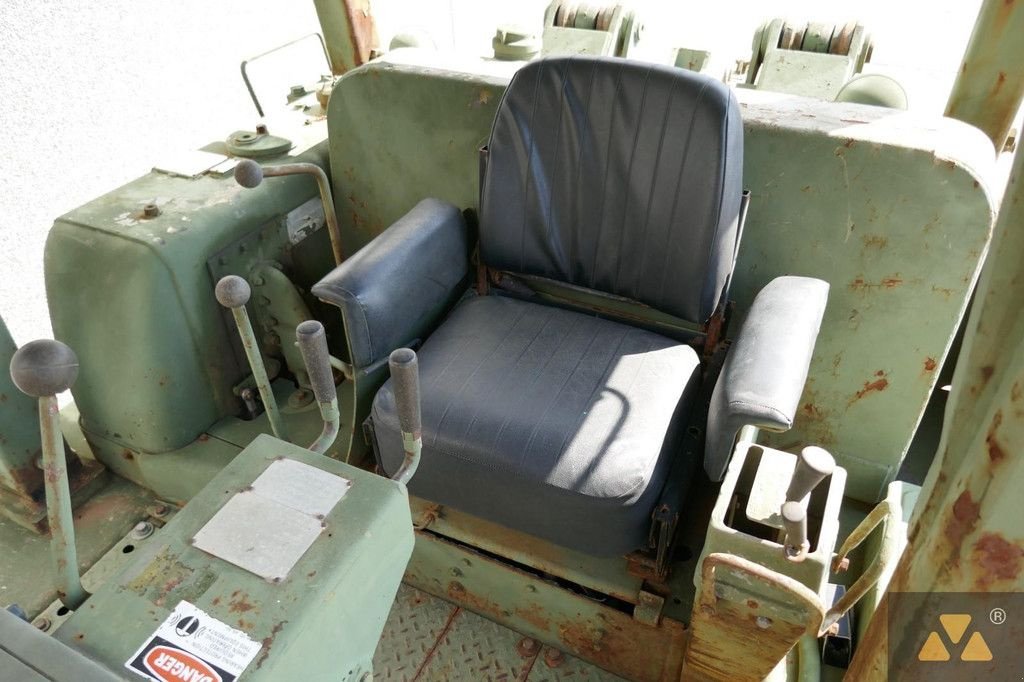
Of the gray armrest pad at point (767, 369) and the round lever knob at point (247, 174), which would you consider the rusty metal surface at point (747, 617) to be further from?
the round lever knob at point (247, 174)

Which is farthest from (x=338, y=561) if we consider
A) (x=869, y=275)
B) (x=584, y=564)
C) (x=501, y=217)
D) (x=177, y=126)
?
(x=177, y=126)

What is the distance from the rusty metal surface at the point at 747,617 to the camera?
1005 millimetres

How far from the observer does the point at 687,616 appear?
4.60 ft

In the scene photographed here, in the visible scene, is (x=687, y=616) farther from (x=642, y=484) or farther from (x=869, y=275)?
(x=869, y=275)

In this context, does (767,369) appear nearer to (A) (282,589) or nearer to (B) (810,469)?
(B) (810,469)

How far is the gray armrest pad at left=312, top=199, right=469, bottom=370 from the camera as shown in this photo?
1.47m

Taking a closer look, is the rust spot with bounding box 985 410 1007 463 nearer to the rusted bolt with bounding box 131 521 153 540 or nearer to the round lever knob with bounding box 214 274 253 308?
the round lever knob with bounding box 214 274 253 308

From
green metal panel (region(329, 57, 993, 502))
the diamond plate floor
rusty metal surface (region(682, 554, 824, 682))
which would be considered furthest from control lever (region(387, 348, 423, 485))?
green metal panel (region(329, 57, 993, 502))

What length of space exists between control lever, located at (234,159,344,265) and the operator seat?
0.82 feet

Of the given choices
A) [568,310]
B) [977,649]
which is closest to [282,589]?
[977,649]

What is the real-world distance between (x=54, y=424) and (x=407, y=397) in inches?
15.0

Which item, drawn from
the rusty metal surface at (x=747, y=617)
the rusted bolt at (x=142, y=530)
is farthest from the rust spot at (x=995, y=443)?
the rusted bolt at (x=142, y=530)

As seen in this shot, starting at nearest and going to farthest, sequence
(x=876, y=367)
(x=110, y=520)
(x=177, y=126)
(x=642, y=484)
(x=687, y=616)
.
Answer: (x=642, y=484) < (x=687, y=616) < (x=876, y=367) < (x=110, y=520) < (x=177, y=126)

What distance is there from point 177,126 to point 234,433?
2.11 m
